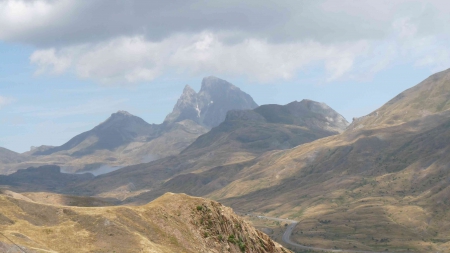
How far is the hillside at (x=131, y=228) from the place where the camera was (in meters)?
70.0

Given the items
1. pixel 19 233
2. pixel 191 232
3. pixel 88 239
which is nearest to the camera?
pixel 19 233

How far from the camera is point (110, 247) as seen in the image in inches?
2761

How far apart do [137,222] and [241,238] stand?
68.0 feet

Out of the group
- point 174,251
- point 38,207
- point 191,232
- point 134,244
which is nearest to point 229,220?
point 191,232

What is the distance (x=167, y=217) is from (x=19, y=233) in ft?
84.7

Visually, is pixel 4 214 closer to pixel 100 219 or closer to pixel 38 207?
pixel 38 207

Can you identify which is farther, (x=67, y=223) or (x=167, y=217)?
(x=167, y=217)

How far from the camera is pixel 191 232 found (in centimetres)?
8419

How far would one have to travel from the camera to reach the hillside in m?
70.0

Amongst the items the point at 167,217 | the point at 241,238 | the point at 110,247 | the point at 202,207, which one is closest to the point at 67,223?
the point at 110,247

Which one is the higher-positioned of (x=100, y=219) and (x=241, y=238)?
(x=100, y=219)

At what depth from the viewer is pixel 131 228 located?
77.6 metres

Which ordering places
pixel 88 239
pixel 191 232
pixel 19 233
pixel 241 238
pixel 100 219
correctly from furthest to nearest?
pixel 241 238 → pixel 191 232 → pixel 100 219 → pixel 88 239 → pixel 19 233

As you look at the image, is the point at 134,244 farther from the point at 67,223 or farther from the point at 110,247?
the point at 67,223
